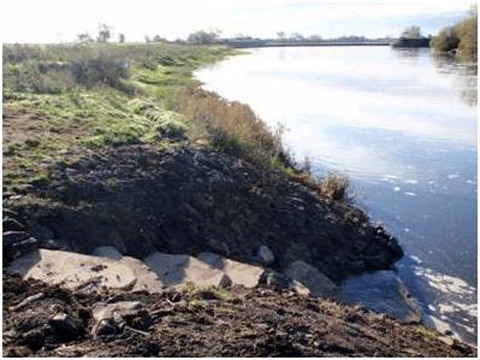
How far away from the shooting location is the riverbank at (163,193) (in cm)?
929

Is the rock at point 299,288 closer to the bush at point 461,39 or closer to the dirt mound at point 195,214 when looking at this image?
the dirt mound at point 195,214

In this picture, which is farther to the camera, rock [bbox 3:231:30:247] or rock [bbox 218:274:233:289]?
rock [bbox 218:274:233:289]

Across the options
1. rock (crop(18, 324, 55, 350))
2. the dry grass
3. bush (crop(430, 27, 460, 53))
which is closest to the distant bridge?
bush (crop(430, 27, 460, 53))

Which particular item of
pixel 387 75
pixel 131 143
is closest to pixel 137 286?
pixel 131 143

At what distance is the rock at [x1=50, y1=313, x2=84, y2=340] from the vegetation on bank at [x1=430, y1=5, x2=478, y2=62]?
59.9m

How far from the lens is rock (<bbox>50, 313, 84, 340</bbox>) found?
5.55 metres

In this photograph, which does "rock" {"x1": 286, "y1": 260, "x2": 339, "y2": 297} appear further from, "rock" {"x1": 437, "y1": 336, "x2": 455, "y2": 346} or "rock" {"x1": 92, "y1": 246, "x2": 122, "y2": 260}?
"rock" {"x1": 92, "y1": 246, "x2": 122, "y2": 260}

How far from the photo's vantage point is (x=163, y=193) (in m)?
11.0

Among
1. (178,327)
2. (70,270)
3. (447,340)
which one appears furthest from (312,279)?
(178,327)

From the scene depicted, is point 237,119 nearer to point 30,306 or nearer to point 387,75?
point 30,306

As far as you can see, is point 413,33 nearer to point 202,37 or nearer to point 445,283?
point 202,37

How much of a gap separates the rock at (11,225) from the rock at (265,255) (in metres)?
3.84

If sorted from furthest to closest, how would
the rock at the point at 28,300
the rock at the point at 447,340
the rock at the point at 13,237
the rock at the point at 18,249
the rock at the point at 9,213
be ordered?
the rock at the point at 9,213 < the rock at the point at 447,340 < the rock at the point at 13,237 < the rock at the point at 18,249 < the rock at the point at 28,300

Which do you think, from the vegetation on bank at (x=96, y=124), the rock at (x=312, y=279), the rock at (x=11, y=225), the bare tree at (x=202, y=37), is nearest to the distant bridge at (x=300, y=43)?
the bare tree at (x=202, y=37)
